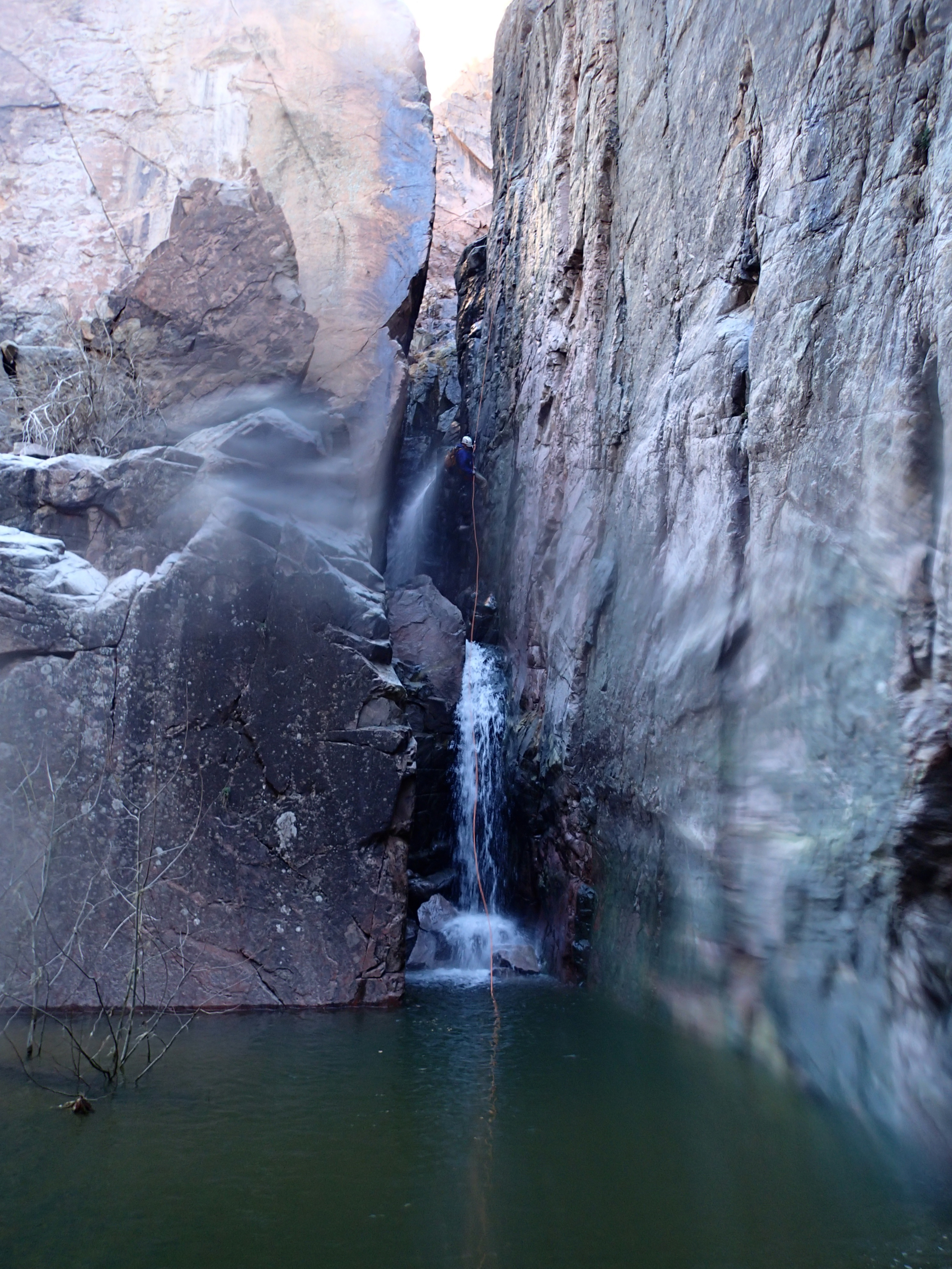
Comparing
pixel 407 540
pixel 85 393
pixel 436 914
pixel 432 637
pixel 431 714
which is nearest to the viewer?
pixel 85 393

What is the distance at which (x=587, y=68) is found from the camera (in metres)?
8.55

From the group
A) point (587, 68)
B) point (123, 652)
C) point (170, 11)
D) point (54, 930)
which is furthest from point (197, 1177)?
point (170, 11)

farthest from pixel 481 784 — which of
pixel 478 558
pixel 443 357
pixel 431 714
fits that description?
pixel 443 357

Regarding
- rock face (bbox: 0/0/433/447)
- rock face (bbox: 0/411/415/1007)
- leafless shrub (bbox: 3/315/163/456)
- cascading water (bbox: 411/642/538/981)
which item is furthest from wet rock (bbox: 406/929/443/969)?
leafless shrub (bbox: 3/315/163/456)

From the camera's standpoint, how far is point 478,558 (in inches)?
457

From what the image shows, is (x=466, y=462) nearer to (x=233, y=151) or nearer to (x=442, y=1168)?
(x=233, y=151)

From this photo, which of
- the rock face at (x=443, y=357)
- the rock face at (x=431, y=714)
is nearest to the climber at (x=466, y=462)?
the rock face at (x=443, y=357)

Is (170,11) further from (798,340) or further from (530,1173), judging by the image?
(530,1173)

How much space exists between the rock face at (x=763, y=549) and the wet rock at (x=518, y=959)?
28cm

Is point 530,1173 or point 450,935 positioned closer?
point 530,1173

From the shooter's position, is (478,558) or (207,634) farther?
(478,558)

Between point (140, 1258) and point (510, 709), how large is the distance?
23.2ft

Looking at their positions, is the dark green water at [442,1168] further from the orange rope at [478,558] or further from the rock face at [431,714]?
the rock face at [431,714]

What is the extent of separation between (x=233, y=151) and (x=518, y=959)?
949 centimetres
